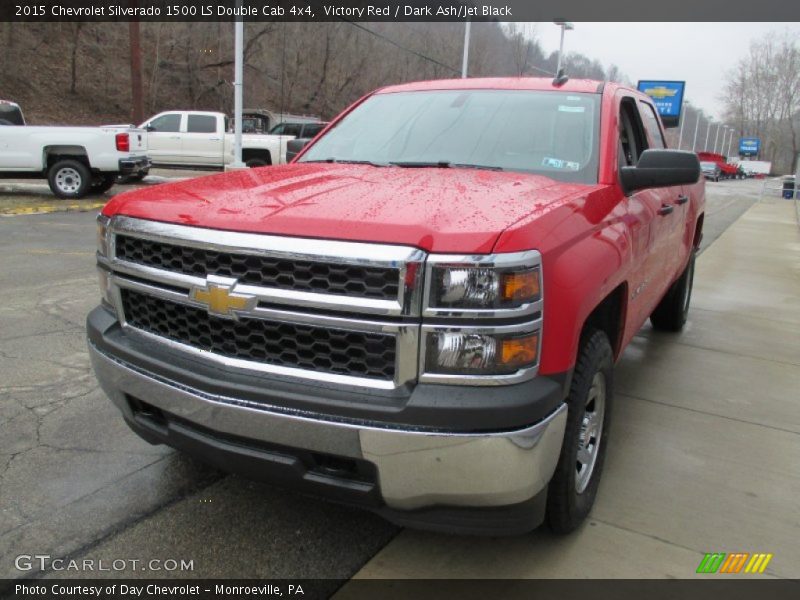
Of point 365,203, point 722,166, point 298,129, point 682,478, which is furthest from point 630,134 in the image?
point 722,166

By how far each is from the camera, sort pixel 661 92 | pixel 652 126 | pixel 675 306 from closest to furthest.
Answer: pixel 652 126, pixel 675 306, pixel 661 92

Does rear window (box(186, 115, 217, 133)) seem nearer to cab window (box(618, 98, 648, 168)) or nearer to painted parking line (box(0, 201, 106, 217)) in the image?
painted parking line (box(0, 201, 106, 217))

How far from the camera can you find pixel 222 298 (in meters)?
2.21

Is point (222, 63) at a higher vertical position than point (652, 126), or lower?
higher

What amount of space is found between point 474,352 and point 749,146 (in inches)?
4433

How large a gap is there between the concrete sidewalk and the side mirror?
4.63ft

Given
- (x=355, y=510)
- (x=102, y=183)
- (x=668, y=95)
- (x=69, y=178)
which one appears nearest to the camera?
(x=355, y=510)

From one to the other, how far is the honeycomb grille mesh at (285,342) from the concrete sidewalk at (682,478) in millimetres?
875

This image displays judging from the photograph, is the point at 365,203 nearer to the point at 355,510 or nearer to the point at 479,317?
the point at 479,317

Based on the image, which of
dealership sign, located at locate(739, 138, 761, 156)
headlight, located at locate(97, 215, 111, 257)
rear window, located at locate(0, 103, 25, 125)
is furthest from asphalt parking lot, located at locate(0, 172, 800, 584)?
dealership sign, located at locate(739, 138, 761, 156)

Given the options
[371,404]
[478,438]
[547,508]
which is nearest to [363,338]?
[371,404]

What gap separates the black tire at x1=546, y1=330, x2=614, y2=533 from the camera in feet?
7.86

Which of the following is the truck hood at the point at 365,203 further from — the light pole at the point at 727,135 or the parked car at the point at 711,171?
the light pole at the point at 727,135

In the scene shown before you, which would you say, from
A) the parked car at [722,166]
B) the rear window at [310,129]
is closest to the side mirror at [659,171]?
the rear window at [310,129]
